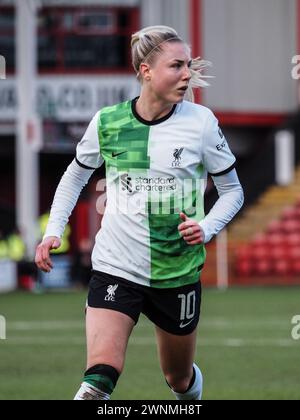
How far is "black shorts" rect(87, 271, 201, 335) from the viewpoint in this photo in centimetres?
660

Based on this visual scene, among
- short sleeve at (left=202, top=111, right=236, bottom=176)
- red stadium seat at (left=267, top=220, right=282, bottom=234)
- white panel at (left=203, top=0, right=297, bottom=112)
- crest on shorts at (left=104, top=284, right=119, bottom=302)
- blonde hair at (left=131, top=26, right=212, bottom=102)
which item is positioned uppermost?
blonde hair at (left=131, top=26, right=212, bottom=102)

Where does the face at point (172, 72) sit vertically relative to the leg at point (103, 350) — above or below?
above

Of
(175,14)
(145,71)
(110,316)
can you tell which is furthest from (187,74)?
(175,14)

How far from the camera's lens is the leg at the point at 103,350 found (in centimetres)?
630

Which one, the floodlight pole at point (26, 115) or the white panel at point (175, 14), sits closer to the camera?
the floodlight pole at point (26, 115)

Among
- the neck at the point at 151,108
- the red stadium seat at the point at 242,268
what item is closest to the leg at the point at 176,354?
the neck at the point at 151,108

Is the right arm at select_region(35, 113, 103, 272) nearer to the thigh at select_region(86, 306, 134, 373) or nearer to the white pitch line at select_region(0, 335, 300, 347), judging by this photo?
the thigh at select_region(86, 306, 134, 373)

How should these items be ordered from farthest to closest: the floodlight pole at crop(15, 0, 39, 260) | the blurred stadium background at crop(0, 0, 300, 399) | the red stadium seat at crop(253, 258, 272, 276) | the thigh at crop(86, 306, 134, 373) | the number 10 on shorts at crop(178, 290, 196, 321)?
the floodlight pole at crop(15, 0, 39, 260) < the red stadium seat at crop(253, 258, 272, 276) < the blurred stadium background at crop(0, 0, 300, 399) < the number 10 on shorts at crop(178, 290, 196, 321) < the thigh at crop(86, 306, 134, 373)

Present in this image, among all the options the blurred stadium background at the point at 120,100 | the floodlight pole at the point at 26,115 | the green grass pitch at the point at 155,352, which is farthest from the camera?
the floodlight pole at the point at 26,115

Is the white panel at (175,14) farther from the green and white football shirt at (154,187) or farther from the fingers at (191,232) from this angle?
the fingers at (191,232)

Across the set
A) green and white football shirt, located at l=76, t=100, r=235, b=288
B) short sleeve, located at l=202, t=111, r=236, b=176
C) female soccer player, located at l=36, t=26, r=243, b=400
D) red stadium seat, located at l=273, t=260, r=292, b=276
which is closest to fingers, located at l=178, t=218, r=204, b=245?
female soccer player, located at l=36, t=26, r=243, b=400

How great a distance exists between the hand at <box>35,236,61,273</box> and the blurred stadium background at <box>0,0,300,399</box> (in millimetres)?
14173

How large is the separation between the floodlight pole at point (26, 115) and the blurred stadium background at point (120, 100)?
0.09ft
